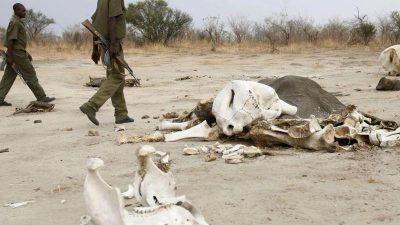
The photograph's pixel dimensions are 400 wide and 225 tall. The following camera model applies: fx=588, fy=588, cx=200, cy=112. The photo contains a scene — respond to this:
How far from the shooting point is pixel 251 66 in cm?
1688

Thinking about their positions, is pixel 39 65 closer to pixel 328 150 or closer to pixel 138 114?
pixel 138 114

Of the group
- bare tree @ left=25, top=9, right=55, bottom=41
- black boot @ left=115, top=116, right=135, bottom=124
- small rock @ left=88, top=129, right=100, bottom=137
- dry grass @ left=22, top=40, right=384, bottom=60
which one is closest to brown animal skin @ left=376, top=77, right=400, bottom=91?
black boot @ left=115, top=116, right=135, bottom=124

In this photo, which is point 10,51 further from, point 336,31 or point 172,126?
point 336,31

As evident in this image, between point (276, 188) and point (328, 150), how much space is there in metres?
1.15

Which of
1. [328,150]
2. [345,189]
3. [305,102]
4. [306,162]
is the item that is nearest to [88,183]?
[345,189]

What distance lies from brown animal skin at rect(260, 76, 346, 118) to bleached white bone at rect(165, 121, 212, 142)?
0.95m

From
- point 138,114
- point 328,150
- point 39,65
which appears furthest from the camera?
point 39,65

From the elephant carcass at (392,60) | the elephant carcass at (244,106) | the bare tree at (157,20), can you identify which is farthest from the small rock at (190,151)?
the bare tree at (157,20)

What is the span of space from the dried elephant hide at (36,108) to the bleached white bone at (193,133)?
3.61 metres

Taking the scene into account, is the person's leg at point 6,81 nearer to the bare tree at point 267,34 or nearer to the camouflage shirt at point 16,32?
the camouflage shirt at point 16,32

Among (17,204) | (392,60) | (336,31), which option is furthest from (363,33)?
(17,204)

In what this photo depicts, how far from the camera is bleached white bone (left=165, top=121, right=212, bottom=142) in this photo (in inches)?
217

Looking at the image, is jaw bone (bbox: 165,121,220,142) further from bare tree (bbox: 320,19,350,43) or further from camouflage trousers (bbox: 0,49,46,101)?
bare tree (bbox: 320,19,350,43)

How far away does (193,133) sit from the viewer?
5.56 m
